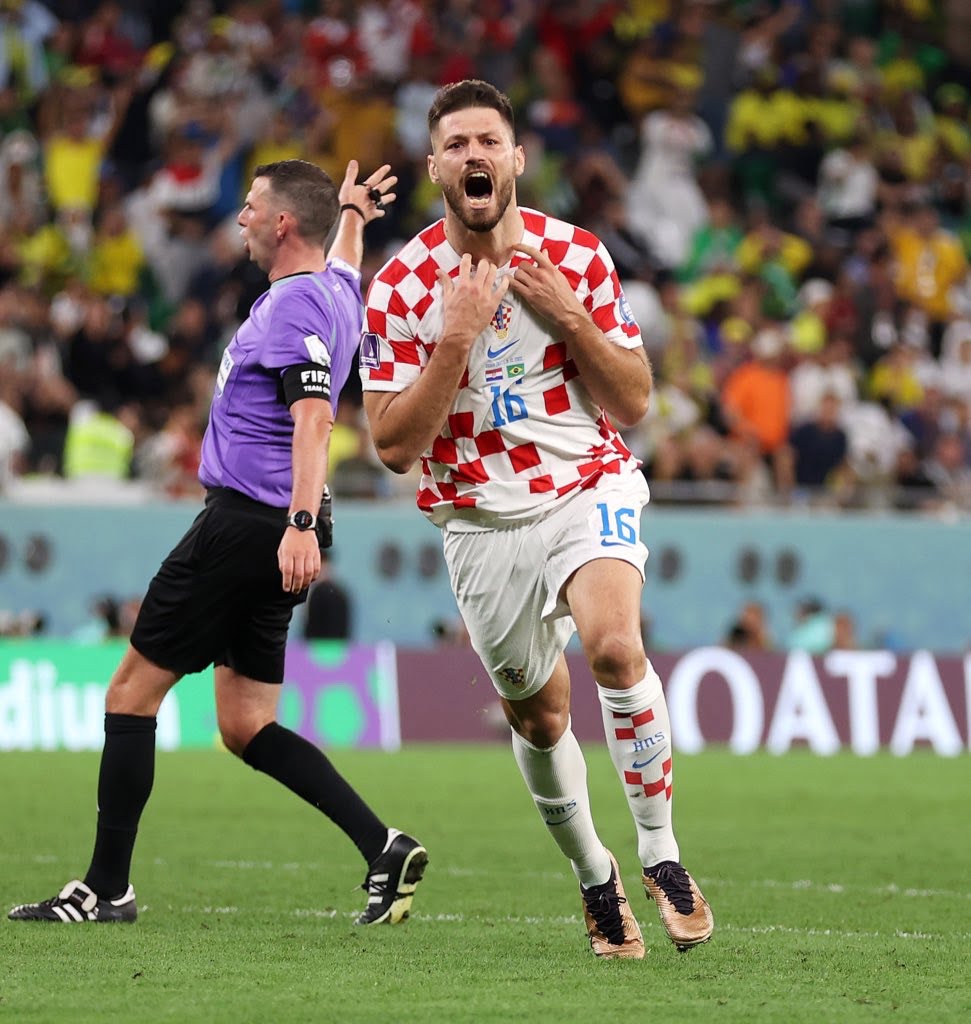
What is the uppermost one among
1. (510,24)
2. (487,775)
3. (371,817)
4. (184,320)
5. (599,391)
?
(510,24)

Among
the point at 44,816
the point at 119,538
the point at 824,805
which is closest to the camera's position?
the point at 44,816

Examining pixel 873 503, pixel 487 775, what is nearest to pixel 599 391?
pixel 487 775

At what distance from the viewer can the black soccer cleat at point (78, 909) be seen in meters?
6.76

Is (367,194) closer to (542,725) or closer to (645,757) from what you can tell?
(542,725)

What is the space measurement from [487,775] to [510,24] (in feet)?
34.3

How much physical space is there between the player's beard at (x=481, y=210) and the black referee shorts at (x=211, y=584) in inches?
56.2

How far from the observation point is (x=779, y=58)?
23.0m

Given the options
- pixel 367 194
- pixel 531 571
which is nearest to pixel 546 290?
pixel 531 571

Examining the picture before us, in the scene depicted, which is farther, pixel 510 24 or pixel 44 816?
pixel 510 24

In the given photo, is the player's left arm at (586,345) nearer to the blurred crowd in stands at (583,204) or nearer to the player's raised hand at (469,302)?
the player's raised hand at (469,302)

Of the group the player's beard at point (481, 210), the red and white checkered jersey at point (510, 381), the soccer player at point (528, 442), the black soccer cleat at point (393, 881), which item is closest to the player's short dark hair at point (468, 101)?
the soccer player at point (528, 442)

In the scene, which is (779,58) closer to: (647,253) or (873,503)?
(647,253)

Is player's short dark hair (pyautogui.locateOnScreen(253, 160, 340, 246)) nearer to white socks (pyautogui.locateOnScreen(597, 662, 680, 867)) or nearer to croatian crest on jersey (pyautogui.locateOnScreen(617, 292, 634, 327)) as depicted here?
croatian crest on jersey (pyautogui.locateOnScreen(617, 292, 634, 327))

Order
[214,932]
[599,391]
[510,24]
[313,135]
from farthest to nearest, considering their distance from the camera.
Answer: [510,24], [313,135], [214,932], [599,391]
